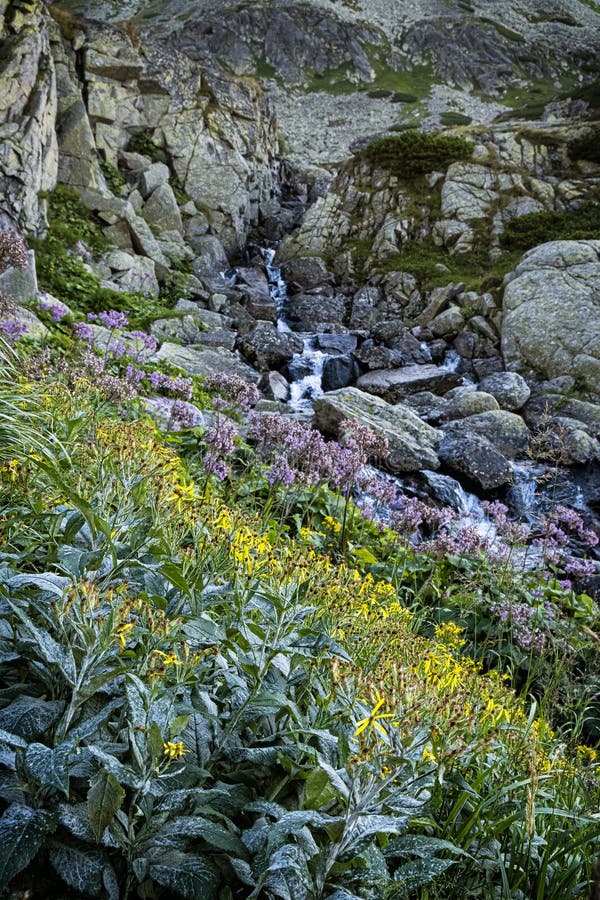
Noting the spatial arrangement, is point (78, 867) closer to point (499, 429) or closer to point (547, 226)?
point (499, 429)

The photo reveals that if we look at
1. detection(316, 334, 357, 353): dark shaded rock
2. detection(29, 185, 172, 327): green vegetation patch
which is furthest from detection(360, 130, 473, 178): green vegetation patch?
detection(29, 185, 172, 327): green vegetation patch

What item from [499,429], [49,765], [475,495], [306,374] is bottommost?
[475,495]

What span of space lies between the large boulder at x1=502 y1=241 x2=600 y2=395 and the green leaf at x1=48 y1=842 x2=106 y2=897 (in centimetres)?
1715

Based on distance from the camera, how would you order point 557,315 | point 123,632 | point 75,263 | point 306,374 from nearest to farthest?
point 123,632 < point 75,263 < point 306,374 < point 557,315

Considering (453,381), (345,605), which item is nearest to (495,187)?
(453,381)

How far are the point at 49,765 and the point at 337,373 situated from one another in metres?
15.5

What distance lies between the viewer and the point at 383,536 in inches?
248

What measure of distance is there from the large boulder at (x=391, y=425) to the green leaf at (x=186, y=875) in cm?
911

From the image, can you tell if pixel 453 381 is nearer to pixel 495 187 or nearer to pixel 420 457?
pixel 420 457

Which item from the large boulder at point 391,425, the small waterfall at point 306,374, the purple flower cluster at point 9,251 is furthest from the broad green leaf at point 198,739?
the small waterfall at point 306,374

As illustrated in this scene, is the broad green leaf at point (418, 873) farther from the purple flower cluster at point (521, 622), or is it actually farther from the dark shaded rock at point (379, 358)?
the dark shaded rock at point (379, 358)

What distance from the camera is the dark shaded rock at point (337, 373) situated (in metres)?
16.3

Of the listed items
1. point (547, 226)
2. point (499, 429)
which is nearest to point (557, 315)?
point (499, 429)

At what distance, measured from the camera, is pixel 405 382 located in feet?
53.0
